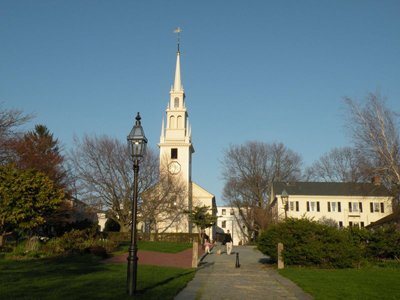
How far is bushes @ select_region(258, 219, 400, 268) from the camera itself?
19.4m

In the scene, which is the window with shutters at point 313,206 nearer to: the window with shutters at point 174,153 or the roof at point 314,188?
the roof at point 314,188

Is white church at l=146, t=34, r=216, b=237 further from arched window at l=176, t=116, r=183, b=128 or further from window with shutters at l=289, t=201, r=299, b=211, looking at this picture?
window with shutters at l=289, t=201, r=299, b=211

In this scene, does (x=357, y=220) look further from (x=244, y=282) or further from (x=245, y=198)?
(x=244, y=282)

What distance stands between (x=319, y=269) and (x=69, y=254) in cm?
1250

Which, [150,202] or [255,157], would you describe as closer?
[150,202]

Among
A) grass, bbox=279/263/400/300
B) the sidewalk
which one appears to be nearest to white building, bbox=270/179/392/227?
grass, bbox=279/263/400/300

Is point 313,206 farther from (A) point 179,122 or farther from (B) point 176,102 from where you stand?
(B) point 176,102

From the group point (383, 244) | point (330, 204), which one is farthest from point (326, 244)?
point (330, 204)

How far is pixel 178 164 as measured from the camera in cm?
6569

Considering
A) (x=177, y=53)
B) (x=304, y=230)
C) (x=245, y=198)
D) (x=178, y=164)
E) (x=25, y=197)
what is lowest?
(x=304, y=230)

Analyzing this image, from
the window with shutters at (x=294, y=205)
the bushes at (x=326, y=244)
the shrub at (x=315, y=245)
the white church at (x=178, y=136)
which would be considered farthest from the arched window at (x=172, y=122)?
the shrub at (x=315, y=245)

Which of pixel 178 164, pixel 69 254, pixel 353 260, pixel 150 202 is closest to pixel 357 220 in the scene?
pixel 178 164

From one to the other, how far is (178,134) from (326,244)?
49.4 meters

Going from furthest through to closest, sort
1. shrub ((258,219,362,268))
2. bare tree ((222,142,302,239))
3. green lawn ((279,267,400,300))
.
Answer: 1. bare tree ((222,142,302,239))
2. shrub ((258,219,362,268))
3. green lawn ((279,267,400,300))
